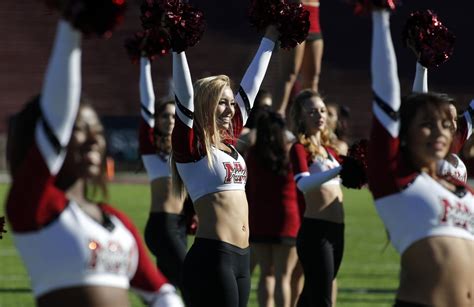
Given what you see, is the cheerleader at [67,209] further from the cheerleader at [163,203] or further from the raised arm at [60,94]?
the cheerleader at [163,203]

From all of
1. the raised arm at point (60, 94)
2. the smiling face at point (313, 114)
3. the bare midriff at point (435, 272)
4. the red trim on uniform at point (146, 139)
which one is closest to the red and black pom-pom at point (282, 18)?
the smiling face at point (313, 114)

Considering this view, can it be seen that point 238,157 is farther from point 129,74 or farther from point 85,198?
point 129,74

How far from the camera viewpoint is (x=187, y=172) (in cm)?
561

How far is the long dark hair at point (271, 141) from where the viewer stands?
8.16 meters

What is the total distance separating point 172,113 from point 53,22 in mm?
22282

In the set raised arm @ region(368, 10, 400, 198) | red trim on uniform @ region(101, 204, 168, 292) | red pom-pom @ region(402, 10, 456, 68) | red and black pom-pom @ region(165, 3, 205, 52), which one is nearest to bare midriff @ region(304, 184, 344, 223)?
red pom-pom @ region(402, 10, 456, 68)

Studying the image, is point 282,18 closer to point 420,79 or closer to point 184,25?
point 184,25

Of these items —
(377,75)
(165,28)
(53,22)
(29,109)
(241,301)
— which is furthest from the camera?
(53,22)

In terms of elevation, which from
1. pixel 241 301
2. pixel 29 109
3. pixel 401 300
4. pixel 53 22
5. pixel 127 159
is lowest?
pixel 127 159

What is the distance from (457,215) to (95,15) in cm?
153

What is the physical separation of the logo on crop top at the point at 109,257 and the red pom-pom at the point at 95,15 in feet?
2.08

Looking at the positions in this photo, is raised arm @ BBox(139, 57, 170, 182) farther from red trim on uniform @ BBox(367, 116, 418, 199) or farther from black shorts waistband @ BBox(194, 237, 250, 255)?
red trim on uniform @ BBox(367, 116, 418, 199)

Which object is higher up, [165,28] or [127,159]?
[165,28]

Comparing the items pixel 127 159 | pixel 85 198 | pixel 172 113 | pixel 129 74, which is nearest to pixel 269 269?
pixel 172 113
